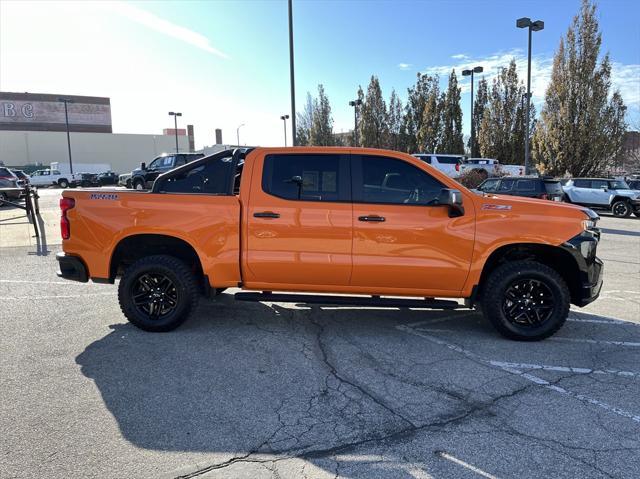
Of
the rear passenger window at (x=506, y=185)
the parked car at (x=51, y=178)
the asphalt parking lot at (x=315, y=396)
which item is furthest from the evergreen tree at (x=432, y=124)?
the asphalt parking lot at (x=315, y=396)

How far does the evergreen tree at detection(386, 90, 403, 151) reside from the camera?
155 feet

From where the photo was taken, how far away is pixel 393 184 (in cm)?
485

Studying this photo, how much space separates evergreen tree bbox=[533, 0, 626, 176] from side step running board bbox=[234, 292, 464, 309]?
28.5 meters

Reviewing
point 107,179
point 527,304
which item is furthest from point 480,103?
point 527,304

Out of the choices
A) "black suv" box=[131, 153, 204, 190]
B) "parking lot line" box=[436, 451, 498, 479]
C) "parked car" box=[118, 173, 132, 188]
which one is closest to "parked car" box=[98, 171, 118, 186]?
"parked car" box=[118, 173, 132, 188]

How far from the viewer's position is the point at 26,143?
64.8 meters

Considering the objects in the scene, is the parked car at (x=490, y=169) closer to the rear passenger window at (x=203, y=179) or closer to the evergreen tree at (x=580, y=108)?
the evergreen tree at (x=580, y=108)

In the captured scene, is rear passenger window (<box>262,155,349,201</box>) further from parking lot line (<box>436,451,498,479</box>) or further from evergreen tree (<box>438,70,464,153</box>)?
evergreen tree (<box>438,70,464,153</box>)

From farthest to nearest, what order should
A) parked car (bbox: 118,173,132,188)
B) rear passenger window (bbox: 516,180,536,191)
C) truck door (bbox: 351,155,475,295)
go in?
parked car (bbox: 118,173,132,188)
rear passenger window (bbox: 516,180,536,191)
truck door (bbox: 351,155,475,295)

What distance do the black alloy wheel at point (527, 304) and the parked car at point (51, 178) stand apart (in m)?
48.5

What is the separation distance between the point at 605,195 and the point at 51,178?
154 feet

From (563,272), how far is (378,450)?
323 centimetres

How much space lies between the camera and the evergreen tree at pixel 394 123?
4725 centimetres

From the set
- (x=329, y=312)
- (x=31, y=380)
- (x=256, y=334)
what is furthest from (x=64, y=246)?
(x=329, y=312)
